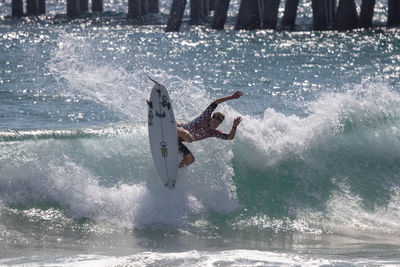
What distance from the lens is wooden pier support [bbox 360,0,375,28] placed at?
32156mm

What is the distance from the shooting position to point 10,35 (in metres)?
30.7

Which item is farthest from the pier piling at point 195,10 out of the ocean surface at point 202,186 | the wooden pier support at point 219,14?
the ocean surface at point 202,186

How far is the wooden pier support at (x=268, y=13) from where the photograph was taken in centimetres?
3141

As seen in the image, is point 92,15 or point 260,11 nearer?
point 260,11

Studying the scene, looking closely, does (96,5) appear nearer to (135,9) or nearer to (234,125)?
(135,9)

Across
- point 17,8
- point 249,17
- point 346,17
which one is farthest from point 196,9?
point 17,8

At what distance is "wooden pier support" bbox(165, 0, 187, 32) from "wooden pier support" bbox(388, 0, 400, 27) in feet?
29.4

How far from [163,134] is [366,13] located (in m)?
24.5

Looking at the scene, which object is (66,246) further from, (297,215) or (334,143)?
(334,143)

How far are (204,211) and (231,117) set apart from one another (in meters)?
2.01

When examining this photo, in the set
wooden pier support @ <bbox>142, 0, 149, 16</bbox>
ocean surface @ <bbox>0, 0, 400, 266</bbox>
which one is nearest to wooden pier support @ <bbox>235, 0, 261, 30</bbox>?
wooden pier support @ <bbox>142, 0, 149, 16</bbox>

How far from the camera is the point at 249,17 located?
31.7m

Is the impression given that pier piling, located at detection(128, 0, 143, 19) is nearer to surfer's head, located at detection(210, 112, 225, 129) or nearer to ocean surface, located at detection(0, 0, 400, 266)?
ocean surface, located at detection(0, 0, 400, 266)

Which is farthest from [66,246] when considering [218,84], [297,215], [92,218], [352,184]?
[218,84]
